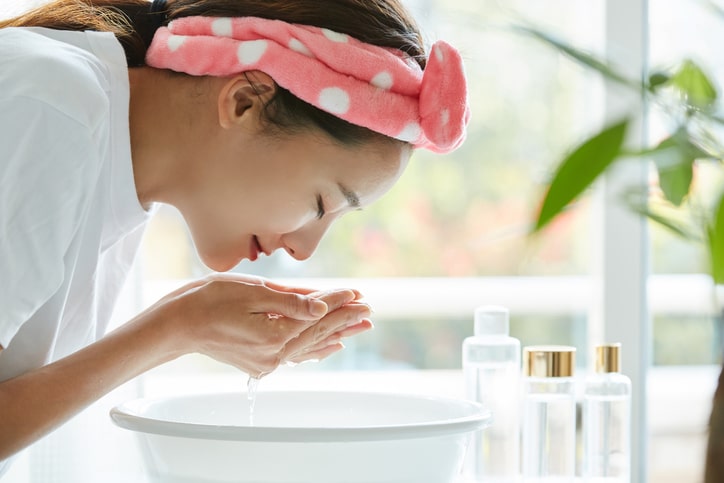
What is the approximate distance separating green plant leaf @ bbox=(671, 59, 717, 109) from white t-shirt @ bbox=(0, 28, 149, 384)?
632 mm

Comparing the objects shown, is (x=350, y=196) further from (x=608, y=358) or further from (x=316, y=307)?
(x=608, y=358)

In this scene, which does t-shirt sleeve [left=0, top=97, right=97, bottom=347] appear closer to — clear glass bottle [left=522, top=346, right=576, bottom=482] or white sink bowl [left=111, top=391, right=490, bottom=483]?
white sink bowl [left=111, top=391, right=490, bottom=483]

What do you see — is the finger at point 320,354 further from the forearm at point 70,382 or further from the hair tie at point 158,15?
the hair tie at point 158,15

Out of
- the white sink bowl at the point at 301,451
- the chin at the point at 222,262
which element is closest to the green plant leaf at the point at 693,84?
the white sink bowl at the point at 301,451

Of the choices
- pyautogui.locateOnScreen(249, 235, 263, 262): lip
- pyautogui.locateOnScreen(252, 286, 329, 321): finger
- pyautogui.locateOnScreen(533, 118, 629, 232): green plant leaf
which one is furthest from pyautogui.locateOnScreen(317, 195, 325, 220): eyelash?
pyautogui.locateOnScreen(533, 118, 629, 232): green plant leaf

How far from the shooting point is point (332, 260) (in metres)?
3.48

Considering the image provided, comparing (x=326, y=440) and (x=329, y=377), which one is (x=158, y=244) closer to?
(x=329, y=377)

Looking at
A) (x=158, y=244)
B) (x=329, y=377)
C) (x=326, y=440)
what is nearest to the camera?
(x=326, y=440)

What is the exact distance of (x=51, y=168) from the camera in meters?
0.92

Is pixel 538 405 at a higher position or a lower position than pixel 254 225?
lower

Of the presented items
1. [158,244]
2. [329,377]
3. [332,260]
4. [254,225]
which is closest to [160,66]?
[254,225]

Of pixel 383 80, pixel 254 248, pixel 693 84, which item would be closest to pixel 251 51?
pixel 383 80

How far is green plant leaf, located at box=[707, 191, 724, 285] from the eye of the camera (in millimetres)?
437

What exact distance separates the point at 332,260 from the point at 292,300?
2530mm
